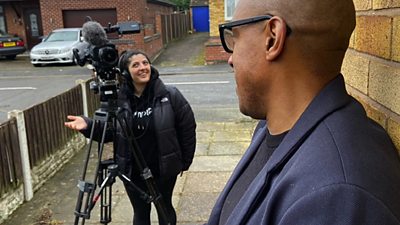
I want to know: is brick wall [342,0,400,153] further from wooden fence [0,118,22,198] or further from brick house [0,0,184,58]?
brick house [0,0,184,58]

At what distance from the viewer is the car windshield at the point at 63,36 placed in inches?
710

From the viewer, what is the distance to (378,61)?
4.21ft

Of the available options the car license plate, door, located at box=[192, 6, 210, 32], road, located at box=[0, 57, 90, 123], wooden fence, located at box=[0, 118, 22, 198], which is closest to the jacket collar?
wooden fence, located at box=[0, 118, 22, 198]

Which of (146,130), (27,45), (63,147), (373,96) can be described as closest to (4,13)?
(27,45)

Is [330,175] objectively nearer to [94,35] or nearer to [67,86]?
[94,35]

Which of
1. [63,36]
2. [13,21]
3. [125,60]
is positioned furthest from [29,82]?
[125,60]

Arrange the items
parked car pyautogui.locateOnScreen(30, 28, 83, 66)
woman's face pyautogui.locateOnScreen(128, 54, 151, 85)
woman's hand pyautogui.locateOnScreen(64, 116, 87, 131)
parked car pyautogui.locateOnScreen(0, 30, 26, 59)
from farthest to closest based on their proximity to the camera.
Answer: parked car pyautogui.locateOnScreen(0, 30, 26, 59)
parked car pyautogui.locateOnScreen(30, 28, 83, 66)
woman's face pyautogui.locateOnScreen(128, 54, 151, 85)
woman's hand pyautogui.locateOnScreen(64, 116, 87, 131)

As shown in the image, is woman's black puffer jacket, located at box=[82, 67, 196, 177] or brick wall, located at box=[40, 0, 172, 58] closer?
woman's black puffer jacket, located at box=[82, 67, 196, 177]

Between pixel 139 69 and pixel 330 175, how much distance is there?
8.85ft

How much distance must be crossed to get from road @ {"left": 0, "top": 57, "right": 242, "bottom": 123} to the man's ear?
7133 mm

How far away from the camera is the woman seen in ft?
11.0

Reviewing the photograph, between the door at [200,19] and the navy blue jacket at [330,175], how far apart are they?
110ft

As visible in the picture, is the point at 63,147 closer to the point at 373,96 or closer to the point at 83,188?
the point at 83,188

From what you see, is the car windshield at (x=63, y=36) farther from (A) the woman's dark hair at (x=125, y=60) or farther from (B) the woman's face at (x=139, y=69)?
(B) the woman's face at (x=139, y=69)
